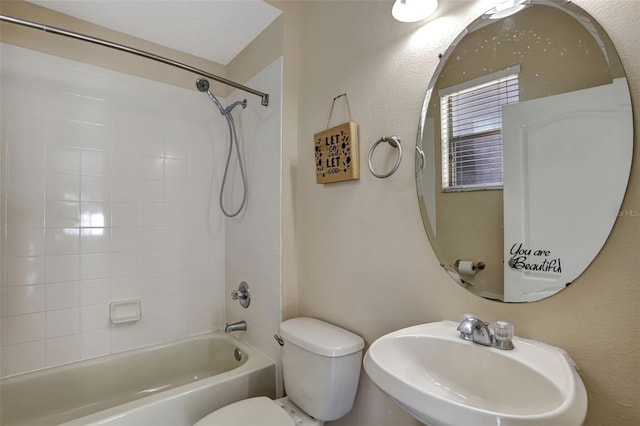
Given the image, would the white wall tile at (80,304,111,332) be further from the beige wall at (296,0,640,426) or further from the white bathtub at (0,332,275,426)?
the beige wall at (296,0,640,426)

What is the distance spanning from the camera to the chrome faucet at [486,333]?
32.7 inches

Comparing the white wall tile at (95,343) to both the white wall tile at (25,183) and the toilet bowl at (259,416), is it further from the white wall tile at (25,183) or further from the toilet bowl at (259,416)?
the toilet bowl at (259,416)

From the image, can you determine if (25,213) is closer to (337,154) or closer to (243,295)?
(243,295)

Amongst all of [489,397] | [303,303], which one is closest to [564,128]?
[489,397]

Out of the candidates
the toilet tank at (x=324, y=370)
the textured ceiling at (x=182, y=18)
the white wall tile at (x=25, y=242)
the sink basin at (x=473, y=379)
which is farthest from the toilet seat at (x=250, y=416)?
the textured ceiling at (x=182, y=18)

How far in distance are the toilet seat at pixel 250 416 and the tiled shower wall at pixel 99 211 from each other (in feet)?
3.27

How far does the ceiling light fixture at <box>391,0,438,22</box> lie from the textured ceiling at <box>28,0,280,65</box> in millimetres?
901

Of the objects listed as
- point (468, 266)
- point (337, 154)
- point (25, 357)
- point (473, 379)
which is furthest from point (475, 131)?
point (25, 357)

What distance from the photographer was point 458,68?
1042mm

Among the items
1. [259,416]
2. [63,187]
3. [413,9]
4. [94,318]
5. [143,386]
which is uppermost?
[413,9]

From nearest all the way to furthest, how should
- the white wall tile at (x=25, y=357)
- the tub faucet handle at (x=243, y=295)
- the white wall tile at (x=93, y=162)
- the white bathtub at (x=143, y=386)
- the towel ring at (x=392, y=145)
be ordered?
the towel ring at (x=392, y=145)
the white bathtub at (x=143, y=386)
the white wall tile at (x=25, y=357)
the white wall tile at (x=93, y=162)
the tub faucet handle at (x=243, y=295)

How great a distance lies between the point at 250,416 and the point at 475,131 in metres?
1.36

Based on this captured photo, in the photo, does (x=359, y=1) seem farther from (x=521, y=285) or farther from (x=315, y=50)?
(x=521, y=285)

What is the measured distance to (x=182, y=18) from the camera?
1799 millimetres
